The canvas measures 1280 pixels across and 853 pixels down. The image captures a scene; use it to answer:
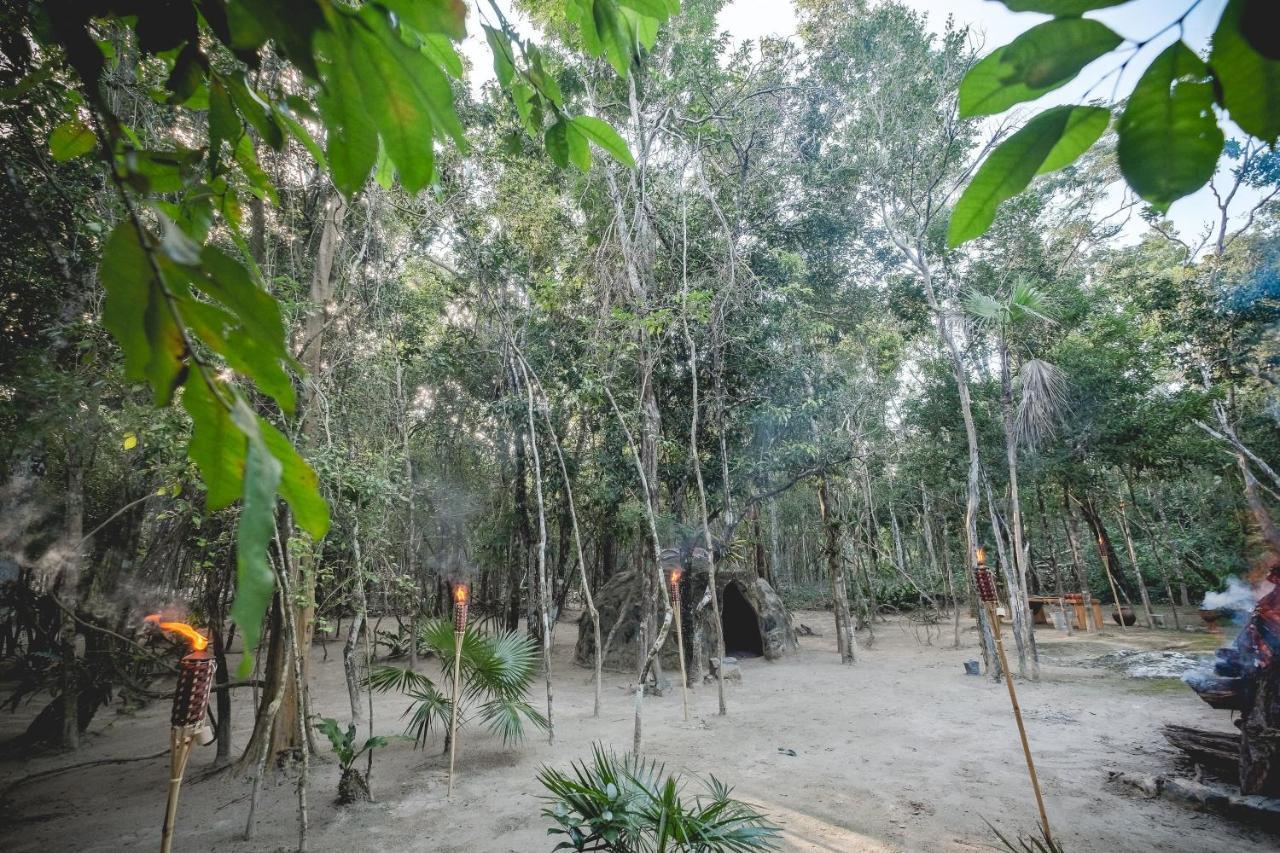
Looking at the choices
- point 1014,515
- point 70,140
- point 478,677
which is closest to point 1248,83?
point 70,140

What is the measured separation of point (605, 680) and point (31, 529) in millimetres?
7479

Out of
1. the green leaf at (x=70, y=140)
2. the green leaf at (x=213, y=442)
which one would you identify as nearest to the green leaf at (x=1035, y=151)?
the green leaf at (x=213, y=442)

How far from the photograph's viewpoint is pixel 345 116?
55 centimetres

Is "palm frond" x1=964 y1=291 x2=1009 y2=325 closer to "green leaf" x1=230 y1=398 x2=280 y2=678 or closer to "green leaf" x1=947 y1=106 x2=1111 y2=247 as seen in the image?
"green leaf" x1=947 y1=106 x2=1111 y2=247

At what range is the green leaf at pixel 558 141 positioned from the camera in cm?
90

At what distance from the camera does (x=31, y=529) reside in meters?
5.98

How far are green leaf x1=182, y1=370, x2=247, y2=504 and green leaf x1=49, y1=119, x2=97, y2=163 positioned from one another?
70 cm

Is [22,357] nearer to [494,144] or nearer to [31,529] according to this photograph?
[31,529]

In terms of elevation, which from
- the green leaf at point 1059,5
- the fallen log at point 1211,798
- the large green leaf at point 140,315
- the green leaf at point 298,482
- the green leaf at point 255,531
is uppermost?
the green leaf at point 1059,5

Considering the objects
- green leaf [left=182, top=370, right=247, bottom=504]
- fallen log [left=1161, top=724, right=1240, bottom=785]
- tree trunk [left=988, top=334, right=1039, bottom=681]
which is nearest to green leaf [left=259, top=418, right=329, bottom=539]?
green leaf [left=182, top=370, right=247, bottom=504]

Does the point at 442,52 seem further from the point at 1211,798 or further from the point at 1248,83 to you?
the point at 1211,798

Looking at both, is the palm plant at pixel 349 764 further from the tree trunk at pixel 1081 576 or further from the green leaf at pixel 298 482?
the tree trunk at pixel 1081 576

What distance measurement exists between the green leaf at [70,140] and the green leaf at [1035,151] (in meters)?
1.23

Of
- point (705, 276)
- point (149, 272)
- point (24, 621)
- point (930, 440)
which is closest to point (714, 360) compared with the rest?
point (705, 276)
